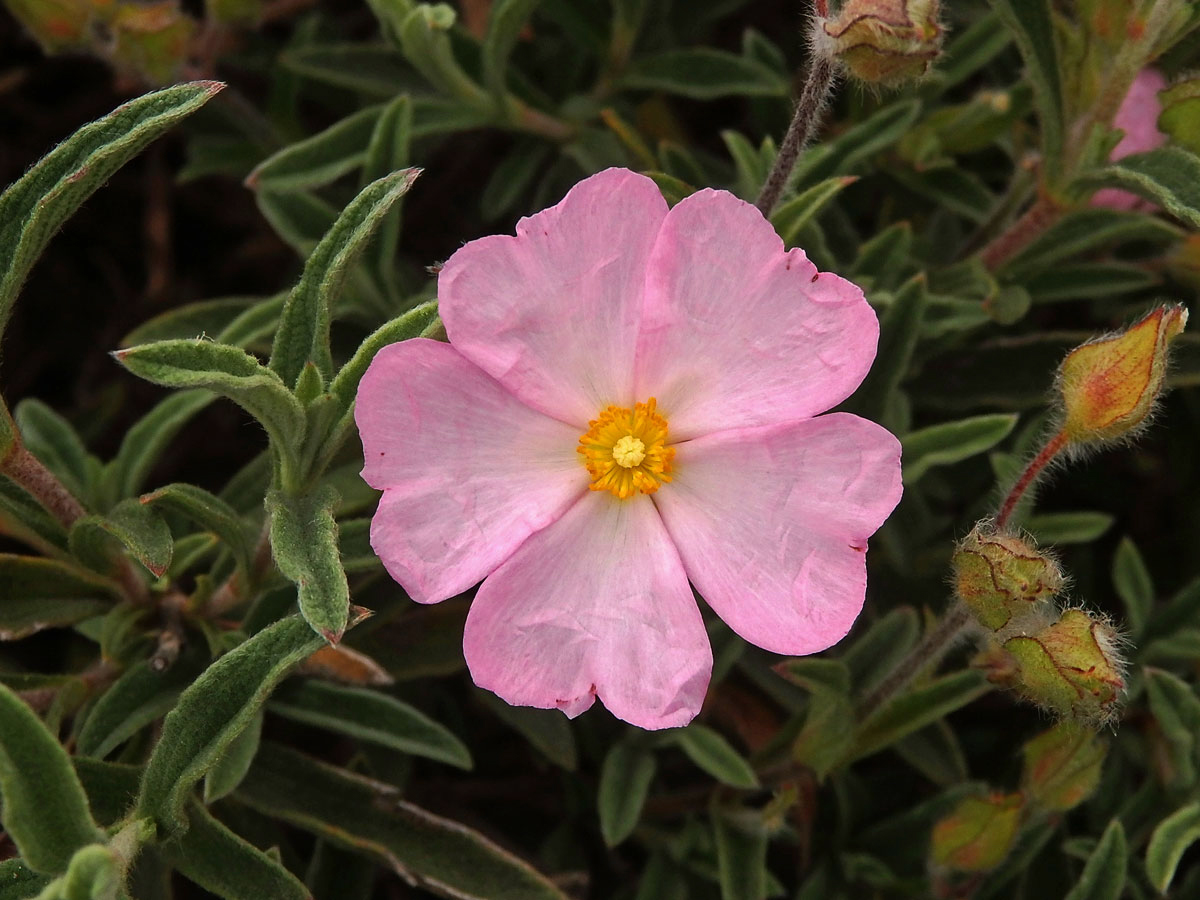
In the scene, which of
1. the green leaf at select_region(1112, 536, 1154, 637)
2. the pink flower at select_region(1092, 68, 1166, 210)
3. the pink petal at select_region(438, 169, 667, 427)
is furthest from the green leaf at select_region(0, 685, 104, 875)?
the pink flower at select_region(1092, 68, 1166, 210)

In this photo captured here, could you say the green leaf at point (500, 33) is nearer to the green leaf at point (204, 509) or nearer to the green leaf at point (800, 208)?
the green leaf at point (800, 208)

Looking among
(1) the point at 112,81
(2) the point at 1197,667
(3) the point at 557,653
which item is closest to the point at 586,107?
(1) the point at 112,81

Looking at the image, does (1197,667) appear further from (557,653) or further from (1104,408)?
(557,653)

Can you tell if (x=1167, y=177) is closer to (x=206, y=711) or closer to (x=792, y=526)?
(x=792, y=526)

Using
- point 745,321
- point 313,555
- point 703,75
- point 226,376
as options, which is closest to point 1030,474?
point 745,321

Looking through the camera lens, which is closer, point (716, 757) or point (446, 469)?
point (446, 469)

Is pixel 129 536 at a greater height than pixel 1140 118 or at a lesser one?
lesser

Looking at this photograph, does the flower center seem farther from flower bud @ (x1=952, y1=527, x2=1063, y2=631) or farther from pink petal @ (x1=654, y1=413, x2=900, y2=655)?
flower bud @ (x1=952, y1=527, x2=1063, y2=631)
